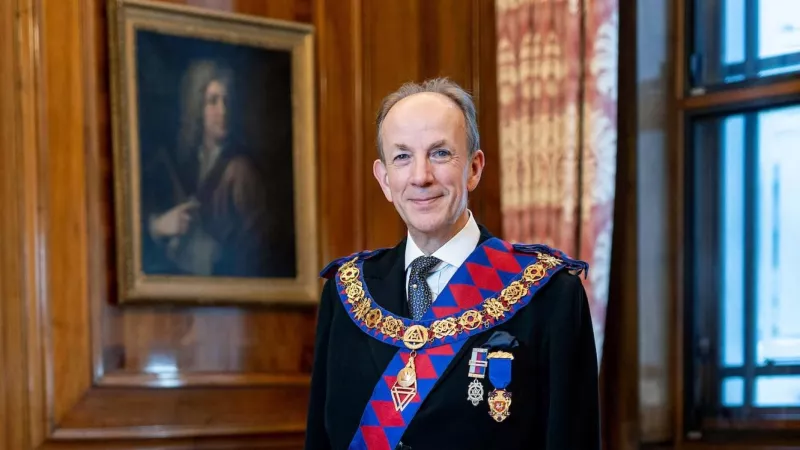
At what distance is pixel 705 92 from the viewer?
9.87 ft

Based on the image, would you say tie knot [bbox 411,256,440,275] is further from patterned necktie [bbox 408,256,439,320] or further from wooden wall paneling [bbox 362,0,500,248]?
wooden wall paneling [bbox 362,0,500,248]

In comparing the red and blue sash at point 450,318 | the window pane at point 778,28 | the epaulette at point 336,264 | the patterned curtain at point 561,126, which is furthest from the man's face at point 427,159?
the window pane at point 778,28

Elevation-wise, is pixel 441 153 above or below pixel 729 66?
below

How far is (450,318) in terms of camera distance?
1.52 metres

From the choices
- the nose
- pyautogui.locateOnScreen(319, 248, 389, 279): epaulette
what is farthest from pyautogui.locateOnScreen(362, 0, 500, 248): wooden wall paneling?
the nose

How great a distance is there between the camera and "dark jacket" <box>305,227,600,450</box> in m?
1.45

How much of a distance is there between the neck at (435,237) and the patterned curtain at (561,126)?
1.42 m

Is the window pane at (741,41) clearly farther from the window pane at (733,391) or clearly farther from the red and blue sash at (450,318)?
the red and blue sash at (450,318)

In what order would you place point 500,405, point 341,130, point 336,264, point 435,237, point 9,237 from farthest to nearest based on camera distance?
point 341,130, point 9,237, point 336,264, point 435,237, point 500,405

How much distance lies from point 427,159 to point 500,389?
380mm

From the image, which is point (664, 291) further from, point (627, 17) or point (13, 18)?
point (13, 18)

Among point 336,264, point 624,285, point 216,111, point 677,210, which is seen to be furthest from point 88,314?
point 677,210

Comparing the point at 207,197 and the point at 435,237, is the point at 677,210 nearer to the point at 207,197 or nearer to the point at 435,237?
the point at 207,197

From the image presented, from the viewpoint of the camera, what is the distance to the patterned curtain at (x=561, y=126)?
2926mm
